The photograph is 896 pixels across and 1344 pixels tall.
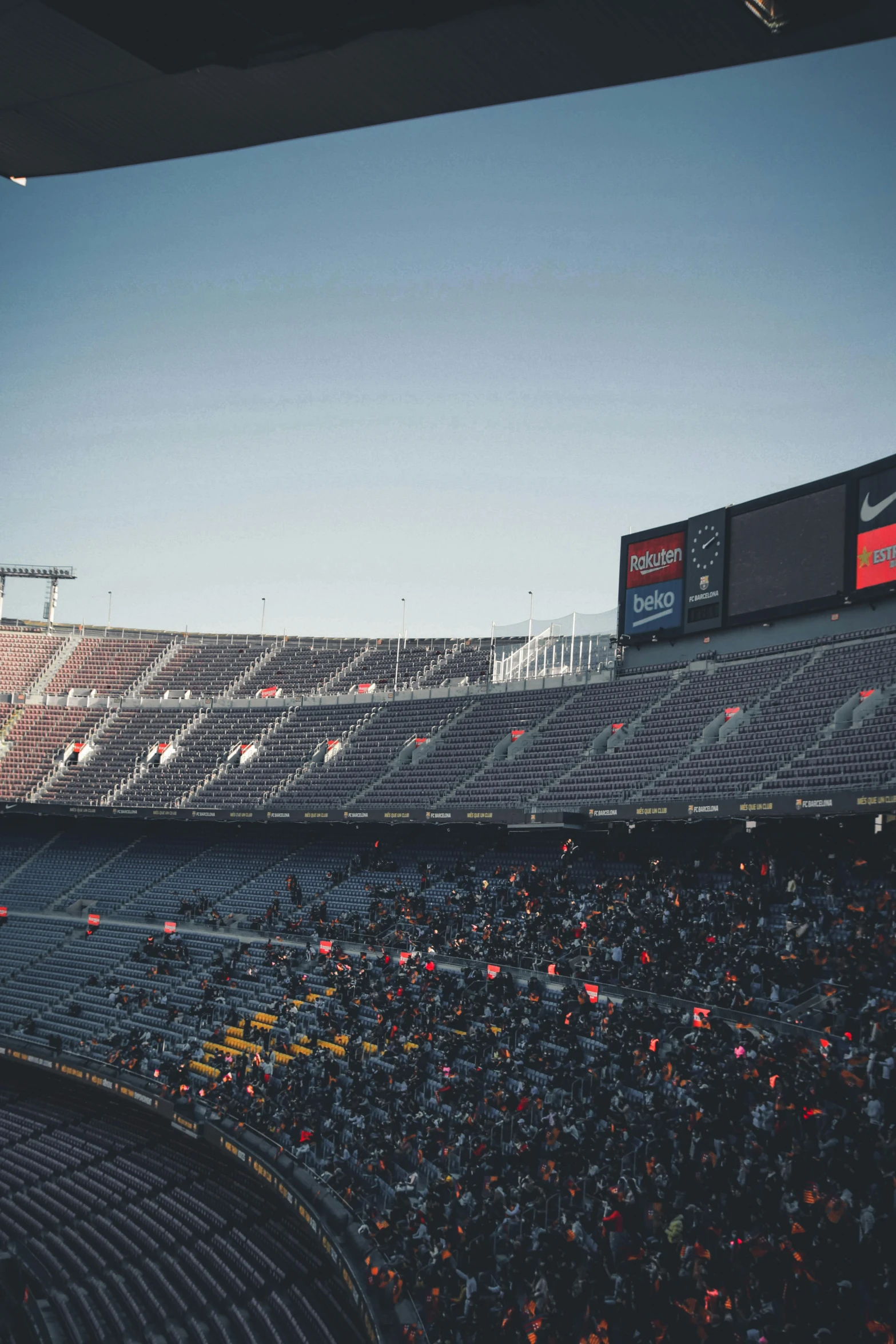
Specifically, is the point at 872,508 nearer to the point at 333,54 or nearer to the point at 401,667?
the point at 333,54

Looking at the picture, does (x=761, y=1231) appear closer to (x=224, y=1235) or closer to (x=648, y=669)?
(x=224, y=1235)

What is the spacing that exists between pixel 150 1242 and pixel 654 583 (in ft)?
84.5

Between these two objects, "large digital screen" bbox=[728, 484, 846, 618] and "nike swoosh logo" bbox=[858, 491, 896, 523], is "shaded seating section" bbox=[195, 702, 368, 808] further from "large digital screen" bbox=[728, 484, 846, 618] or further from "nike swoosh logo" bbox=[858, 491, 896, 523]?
"nike swoosh logo" bbox=[858, 491, 896, 523]

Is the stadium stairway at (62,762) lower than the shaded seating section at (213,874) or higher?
higher

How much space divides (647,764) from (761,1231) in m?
19.1

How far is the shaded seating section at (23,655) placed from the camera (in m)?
60.0

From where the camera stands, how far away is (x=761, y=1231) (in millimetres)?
14820

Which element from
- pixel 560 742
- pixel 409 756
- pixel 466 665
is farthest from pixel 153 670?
pixel 560 742

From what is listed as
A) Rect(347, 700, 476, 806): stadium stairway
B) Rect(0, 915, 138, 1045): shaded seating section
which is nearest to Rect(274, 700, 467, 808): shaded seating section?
Rect(347, 700, 476, 806): stadium stairway

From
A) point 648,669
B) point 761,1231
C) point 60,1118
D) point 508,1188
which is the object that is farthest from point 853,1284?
A: point 648,669

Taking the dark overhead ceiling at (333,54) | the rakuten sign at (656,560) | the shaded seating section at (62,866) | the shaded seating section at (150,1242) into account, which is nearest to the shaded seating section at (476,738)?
the shaded seating section at (62,866)

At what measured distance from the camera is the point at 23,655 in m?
62.4

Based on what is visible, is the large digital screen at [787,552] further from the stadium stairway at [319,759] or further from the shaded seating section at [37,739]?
the shaded seating section at [37,739]

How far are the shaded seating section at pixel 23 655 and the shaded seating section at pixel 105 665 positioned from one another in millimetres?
1280
